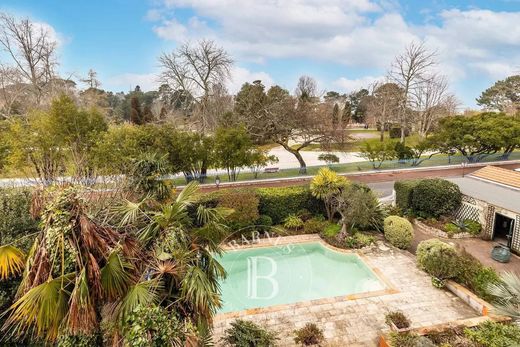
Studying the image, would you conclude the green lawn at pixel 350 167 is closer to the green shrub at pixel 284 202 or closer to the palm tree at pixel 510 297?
the green shrub at pixel 284 202

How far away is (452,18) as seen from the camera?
61.2ft

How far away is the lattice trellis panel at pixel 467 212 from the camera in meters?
14.9

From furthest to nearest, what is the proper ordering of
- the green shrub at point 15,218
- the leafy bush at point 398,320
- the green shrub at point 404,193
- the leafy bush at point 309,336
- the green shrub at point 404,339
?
1. the green shrub at point 404,193
2. the leafy bush at point 398,320
3. the leafy bush at point 309,336
4. the green shrub at point 404,339
5. the green shrub at point 15,218

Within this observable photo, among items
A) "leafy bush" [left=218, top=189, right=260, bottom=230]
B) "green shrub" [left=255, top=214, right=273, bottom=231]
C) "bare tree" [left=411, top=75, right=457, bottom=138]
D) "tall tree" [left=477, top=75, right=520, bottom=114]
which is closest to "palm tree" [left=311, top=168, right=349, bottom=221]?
"green shrub" [left=255, top=214, right=273, bottom=231]

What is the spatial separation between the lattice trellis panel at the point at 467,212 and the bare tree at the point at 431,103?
104ft

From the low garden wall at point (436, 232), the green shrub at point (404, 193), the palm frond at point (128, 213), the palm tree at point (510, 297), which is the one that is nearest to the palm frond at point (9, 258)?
the palm frond at point (128, 213)

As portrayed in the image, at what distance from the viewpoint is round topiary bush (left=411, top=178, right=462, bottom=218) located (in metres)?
15.4

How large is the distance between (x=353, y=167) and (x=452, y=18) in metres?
13.0

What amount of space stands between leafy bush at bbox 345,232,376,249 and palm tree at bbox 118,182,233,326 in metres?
9.69

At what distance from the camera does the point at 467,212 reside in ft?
50.2

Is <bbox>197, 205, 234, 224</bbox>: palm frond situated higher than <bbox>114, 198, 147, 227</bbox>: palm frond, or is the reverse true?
<bbox>114, 198, 147, 227</bbox>: palm frond

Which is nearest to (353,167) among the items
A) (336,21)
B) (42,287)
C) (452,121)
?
(452,121)

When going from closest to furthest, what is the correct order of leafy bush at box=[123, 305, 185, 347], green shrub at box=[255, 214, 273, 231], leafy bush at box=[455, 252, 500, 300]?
leafy bush at box=[123, 305, 185, 347], leafy bush at box=[455, 252, 500, 300], green shrub at box=[255, 214, 273, 231]

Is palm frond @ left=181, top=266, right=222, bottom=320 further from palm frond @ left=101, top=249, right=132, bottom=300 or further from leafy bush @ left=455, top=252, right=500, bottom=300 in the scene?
leafy bush @ left=455, top=252, right=500, bottom=300
